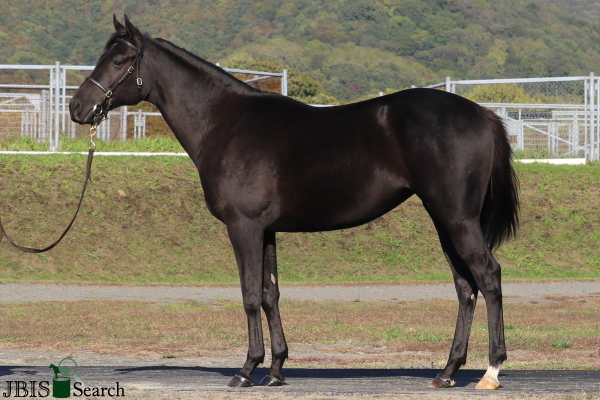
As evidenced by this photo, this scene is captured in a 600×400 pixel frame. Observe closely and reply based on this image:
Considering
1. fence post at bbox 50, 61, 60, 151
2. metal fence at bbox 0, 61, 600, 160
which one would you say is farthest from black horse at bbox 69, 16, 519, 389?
fence post at bbox 50, 61, 60, 151

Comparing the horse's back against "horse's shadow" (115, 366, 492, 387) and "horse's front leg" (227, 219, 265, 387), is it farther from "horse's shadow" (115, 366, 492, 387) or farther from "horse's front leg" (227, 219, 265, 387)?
"horse's shadow" (115, 366, 492, 387)

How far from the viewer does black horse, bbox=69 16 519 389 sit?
6660 mm

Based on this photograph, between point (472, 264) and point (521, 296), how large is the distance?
9.71m

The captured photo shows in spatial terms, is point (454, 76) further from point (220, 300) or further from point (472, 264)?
point (472, 264)

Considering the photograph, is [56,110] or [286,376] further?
[56,110]

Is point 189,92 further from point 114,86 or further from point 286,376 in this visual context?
point 286,376

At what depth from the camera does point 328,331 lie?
1159 centimetres

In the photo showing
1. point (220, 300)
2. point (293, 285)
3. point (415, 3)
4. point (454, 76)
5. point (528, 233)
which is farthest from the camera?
point (415, 3)

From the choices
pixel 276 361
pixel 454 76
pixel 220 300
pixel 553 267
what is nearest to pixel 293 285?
pixel 220 300

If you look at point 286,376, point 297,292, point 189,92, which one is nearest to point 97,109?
point 189,92

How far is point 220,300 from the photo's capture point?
1479 centimetres

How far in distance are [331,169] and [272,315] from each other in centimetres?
135

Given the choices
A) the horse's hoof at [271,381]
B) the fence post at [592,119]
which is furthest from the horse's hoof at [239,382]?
the fence post at [592,119]

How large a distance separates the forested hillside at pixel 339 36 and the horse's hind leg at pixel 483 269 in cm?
8703
